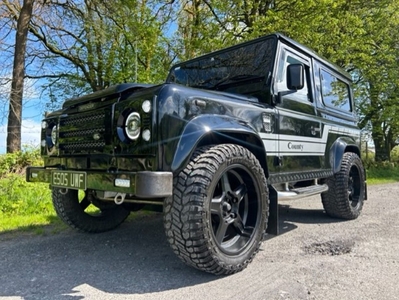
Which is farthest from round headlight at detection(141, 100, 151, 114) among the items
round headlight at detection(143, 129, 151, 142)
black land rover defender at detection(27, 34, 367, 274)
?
round headlight at detection(143, 129, 151, 142)

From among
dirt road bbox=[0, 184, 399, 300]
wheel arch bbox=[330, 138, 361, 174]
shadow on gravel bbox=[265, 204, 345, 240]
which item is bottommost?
dirt road bbox=[0, 184, 399, 300]

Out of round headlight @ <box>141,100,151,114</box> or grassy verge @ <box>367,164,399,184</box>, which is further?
grassy verge @ <box>367,164,399,184</box>

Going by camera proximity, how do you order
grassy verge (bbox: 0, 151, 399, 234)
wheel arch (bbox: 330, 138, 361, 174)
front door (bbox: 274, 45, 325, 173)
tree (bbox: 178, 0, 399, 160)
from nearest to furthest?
front door (bbox: 274, 45, 325, 173), grassy verge (bbox: 0, 151, 399, 234), wheel arch (bbox: 330, 138, 361, 174), tree (bbox: 178, 0, 399, 160)

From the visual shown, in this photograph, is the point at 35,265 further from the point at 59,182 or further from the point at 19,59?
the point at 19,59

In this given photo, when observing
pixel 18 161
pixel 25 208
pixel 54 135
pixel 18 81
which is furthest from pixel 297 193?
pixel 18 81

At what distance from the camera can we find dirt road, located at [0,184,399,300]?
2293 mm

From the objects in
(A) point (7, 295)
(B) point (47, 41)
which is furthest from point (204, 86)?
(B) point (47, 41)

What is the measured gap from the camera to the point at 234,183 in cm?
297

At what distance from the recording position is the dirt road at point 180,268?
229cm

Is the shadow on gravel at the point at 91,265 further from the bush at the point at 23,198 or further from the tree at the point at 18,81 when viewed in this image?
the tree at the point at 18,81

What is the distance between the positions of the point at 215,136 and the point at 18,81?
10036 millimetres

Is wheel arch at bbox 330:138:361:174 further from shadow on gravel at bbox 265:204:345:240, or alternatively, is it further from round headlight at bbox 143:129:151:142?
round headlight at bbox 143:129:151:142

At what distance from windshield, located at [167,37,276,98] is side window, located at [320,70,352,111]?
4.44 ft

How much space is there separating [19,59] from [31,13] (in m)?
1.67
